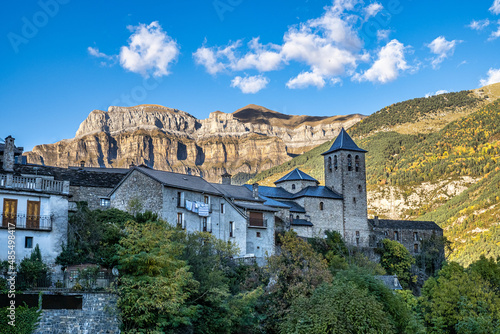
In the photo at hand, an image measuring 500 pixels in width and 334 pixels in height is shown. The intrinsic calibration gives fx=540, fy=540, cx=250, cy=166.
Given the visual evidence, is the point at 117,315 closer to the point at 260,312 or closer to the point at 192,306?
the point at 192,306

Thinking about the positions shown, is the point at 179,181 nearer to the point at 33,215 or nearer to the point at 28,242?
the point at 33,215

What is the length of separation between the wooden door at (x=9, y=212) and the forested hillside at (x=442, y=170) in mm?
88585

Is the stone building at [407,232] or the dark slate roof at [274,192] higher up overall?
the dark slate roof at [274,192]

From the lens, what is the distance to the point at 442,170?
145m

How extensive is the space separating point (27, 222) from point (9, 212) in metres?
1.08

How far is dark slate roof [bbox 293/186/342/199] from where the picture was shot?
66.6 metres

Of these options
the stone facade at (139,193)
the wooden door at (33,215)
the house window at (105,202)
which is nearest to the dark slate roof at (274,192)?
the house window at (105,202)

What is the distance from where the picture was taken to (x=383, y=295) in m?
32.4

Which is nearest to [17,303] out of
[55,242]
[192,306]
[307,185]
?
[55,242]

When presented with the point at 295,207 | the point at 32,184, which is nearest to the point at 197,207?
the point at 32,184

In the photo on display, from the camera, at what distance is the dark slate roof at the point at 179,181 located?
42.8 meters

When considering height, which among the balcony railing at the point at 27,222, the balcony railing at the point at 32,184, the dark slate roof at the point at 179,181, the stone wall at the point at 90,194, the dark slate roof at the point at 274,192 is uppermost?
the dark slate roof at the point at 274,192

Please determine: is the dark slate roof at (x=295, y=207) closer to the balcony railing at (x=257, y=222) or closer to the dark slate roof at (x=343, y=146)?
the dark slate roof at (x=343, y=146)

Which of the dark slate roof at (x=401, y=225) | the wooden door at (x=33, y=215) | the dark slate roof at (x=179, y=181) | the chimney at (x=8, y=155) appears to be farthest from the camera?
the dark slate roof at (x=401, y=225)
